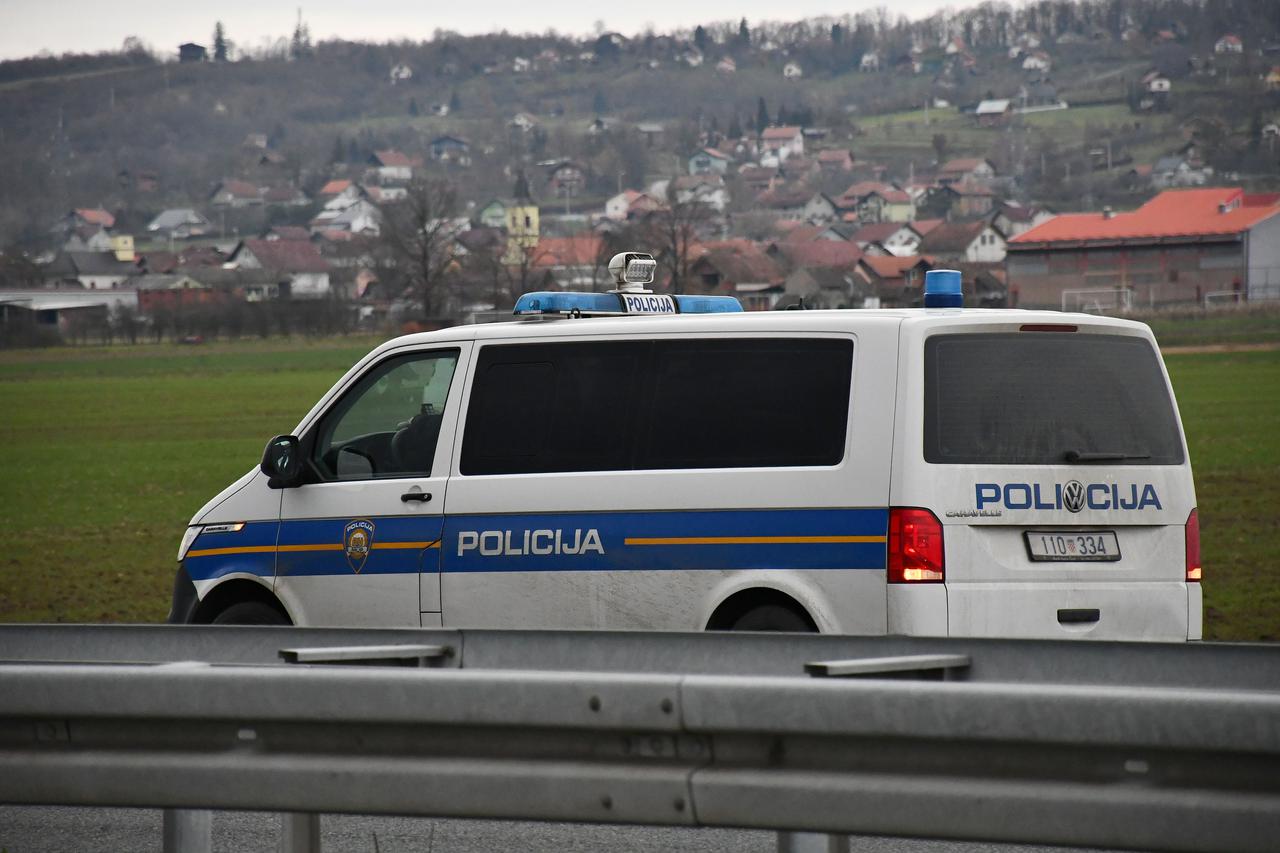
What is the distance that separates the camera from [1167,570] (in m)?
7.11

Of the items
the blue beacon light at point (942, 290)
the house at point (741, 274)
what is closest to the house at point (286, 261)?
the house at point (741, 274)

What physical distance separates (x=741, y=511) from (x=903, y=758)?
3799 millimetres

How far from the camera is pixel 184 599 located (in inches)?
332

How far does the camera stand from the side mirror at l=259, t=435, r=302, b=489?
8.20 metres

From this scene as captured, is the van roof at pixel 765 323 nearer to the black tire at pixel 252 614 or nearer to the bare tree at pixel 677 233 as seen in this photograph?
the black tire at pixel 252 614

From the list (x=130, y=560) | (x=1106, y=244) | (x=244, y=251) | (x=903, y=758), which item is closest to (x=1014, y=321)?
(x=903, y=758)

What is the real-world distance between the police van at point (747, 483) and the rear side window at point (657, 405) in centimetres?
1

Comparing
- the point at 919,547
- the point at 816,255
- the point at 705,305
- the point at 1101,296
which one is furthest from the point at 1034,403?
the point at 816,255

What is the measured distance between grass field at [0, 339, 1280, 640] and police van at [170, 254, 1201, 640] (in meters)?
4.77

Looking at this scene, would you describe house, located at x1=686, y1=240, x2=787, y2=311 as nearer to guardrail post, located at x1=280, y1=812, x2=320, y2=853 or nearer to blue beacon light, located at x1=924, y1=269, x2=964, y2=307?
blue beacon light, located at x1=924, y1=269, x2=964, y2=307

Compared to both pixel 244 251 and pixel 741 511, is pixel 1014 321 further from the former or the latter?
pixel 244 251

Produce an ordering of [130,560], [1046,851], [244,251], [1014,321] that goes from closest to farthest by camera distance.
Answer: [1046,851], [1014,321], [130,560], [244,251]

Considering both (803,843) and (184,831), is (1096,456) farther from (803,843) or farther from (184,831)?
(184,831)

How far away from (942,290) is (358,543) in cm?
291
